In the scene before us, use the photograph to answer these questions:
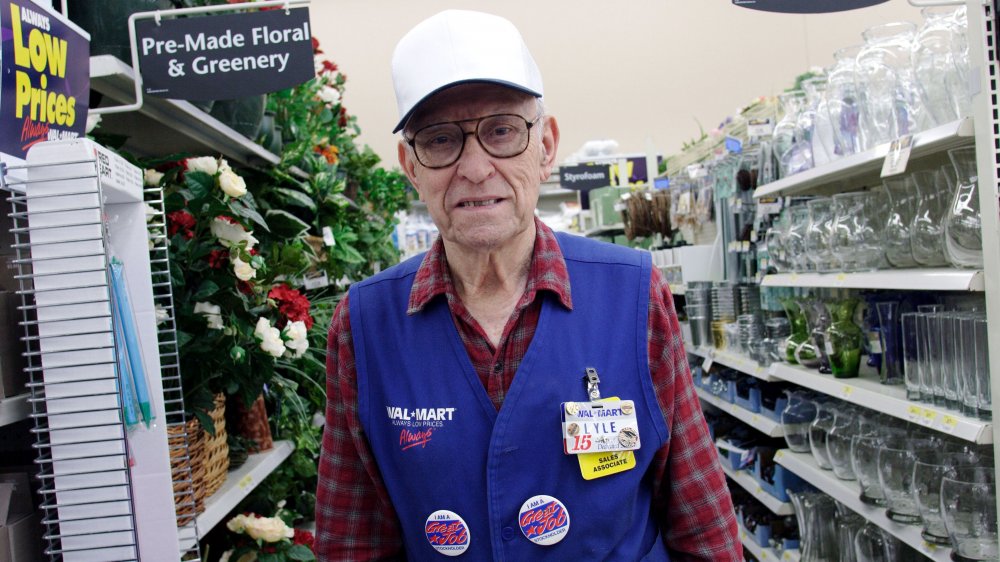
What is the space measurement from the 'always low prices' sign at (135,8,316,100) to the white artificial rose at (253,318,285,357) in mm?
632

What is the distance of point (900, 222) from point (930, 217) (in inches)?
6.9

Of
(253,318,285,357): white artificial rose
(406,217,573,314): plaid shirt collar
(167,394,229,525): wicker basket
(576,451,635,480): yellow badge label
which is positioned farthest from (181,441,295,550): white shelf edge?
(576,451,635,480): yellow badge label

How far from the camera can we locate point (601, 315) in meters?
1.26

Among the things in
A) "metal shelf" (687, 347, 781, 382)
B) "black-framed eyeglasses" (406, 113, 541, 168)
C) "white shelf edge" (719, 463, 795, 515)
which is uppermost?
"black-framed eyeglasses" (406, 113, 541, 168)

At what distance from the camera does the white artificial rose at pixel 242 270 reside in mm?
2014

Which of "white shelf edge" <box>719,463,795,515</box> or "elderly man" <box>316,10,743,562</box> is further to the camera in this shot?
"white shelf edge" <box>719,463,795,515</box>

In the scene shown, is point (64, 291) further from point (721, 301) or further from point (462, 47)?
point (721, 301)

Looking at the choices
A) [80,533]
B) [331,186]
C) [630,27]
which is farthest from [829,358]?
[630,27]

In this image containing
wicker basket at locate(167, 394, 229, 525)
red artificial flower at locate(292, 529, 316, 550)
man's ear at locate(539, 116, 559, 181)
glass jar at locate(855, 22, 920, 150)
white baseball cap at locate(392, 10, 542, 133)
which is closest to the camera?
white baseball cap at locate(392, 10, 542, 133)

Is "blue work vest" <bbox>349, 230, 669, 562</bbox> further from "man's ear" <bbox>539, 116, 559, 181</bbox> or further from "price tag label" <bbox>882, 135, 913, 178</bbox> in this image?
"price tag label" <bbox>882, 135, 913, 178</bbox>

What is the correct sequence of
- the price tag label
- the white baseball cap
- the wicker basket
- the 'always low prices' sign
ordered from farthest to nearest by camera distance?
the price tag label
the 'always low prices' sign
the wicker basket
the white baseball cap

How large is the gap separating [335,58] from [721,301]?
8124 mm

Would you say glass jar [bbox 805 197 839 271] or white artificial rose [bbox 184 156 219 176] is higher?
white artificial rose [bbox 184 156 219 176]

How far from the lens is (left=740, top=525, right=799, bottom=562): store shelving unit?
11.2 ft
